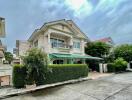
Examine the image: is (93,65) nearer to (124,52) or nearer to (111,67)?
(111,67)

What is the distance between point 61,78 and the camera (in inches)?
709

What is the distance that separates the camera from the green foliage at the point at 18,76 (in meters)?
14.6

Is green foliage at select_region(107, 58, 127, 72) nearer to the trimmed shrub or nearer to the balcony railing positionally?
the trimmed shrub

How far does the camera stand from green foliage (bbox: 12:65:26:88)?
14.6m

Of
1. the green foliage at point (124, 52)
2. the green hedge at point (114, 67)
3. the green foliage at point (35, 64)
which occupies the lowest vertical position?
the green hedge at point (114, 67)

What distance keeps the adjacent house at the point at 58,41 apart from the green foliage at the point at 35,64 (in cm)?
954

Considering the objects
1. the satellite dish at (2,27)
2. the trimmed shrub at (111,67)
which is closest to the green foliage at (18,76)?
the satellite dish at (2,27)

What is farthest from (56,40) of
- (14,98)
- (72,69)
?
(14,98)

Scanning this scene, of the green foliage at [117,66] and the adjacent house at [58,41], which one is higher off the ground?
the adjacent house at [58,41]

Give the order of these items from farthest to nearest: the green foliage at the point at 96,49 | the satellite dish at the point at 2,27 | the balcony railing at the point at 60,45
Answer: the green foliage at the point at 96,49, the balcony railing at the point at 60,45, the satellite dish at the point at 2,27

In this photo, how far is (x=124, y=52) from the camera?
128 ft

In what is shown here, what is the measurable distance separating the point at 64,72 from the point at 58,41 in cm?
1159

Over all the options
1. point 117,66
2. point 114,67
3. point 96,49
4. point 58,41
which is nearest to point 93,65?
point 96,49

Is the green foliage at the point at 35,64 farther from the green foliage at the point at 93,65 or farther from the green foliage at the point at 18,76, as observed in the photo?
the green foliage at the point at 93,65
